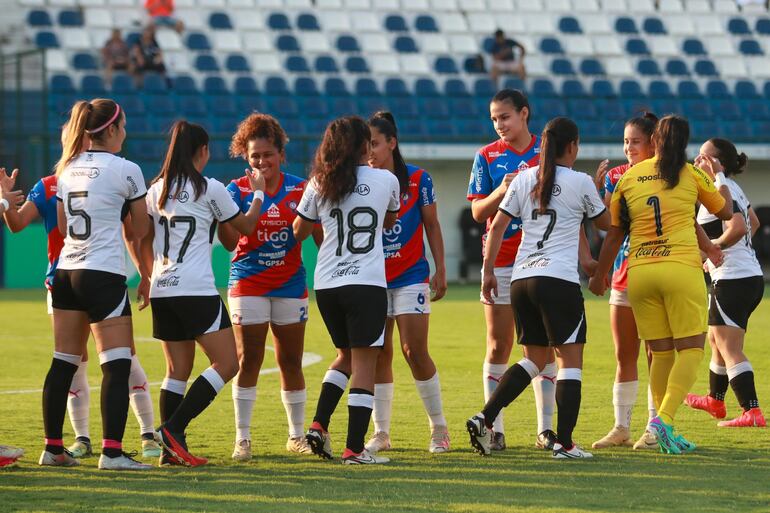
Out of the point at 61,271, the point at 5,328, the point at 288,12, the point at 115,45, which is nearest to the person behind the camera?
the point at 61,271

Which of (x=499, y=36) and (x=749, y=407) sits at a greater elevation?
(x=499, y=36)

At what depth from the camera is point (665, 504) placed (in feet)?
16.7

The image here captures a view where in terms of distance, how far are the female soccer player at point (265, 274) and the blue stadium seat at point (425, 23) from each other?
23647mm

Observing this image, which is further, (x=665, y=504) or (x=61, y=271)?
(x=61, y=271)

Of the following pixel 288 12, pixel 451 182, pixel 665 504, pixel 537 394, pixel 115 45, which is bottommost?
pixel 665 504

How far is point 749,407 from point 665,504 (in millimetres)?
2790

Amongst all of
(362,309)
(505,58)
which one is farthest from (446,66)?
(362,309)

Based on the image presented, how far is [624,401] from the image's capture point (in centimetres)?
696

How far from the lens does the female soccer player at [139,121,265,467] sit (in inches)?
242

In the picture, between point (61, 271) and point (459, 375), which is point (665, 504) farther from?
point (459, 375)

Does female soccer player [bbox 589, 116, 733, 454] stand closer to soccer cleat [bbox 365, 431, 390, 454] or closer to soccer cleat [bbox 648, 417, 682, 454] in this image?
soccer cleat [bbox 648, 417, 682, 454]

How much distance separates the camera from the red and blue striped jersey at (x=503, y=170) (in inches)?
276

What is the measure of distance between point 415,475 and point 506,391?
78 centimetres

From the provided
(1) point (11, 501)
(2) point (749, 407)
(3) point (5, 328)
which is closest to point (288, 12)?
(3) point (5, 328)
